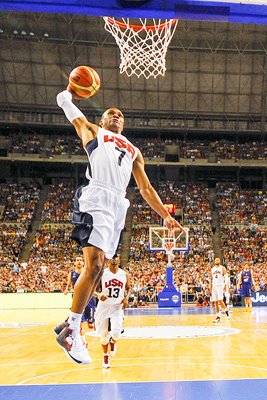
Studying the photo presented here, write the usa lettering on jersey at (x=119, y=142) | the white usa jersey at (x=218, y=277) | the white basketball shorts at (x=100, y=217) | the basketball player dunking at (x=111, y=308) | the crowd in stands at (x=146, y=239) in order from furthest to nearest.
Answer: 1. the crowd in stands at (x=146, y=239)
2. the white usa jersey at (x=218, y=277)
3. the basketball player dunking at (x=111, y=308)
4. the usa lettering on jersey at (x=119, y=142)
5. the white basketball shorts at (x=100, y=217)

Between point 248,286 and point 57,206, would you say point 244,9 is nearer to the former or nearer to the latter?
point 248,286

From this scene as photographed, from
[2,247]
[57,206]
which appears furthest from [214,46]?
[2,247]

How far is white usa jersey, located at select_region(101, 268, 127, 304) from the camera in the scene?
8.77m

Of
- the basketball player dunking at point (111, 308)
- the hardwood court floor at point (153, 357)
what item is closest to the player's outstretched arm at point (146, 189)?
the hardwood court floor at point (153, 357)

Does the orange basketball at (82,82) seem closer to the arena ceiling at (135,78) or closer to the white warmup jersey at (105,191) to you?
the white warmup jersey at (105,191)

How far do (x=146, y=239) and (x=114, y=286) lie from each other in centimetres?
2441

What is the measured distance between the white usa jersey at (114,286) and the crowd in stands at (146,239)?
1602 centimetres

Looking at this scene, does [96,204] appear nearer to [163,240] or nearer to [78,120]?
[78,120]

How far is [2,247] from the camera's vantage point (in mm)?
32438

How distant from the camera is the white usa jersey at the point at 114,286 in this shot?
877 centimetres

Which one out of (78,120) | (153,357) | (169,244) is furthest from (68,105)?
(169,244)

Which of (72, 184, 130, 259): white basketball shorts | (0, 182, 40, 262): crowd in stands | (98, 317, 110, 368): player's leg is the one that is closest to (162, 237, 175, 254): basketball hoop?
(0, 182, 40, 262): crowd in stands

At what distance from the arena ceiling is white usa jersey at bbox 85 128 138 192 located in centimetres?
3084

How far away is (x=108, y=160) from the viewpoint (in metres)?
4.18
